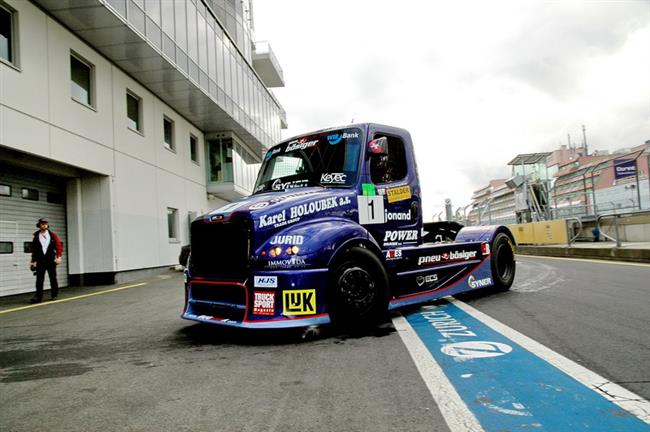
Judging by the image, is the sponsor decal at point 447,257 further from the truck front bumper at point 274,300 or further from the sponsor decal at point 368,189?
the truck front bumper at point 274,300

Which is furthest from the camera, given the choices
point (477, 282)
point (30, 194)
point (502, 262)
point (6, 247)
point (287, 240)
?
point (30, 194)

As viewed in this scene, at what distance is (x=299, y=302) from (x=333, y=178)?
5.42 ft

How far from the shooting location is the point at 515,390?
263cm

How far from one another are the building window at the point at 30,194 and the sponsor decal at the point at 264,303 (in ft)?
33.6

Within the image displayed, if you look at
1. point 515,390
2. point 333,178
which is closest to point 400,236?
point 333,178

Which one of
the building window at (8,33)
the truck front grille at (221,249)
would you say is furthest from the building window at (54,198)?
the truck front grille at (221,249)

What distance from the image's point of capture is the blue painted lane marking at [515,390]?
218 centimetres

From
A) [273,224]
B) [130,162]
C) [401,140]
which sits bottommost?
[273,224]

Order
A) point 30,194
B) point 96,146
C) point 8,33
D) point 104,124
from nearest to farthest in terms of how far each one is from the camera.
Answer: point 8,33
point 30,194
point 96,146
point 104,124

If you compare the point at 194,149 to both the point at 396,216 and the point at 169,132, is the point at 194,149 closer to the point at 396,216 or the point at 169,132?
the point at 169,132

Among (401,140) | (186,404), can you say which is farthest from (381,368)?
(401,140)

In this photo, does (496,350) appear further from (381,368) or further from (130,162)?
(130,162)

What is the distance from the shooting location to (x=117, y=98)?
1360 centimetres

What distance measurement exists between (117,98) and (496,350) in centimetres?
1379
